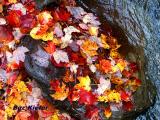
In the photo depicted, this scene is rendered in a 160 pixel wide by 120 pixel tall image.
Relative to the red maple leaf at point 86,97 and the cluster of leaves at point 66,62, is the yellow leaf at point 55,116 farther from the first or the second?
the red maple leaf at point 86,97

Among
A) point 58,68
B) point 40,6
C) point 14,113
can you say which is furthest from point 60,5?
point 14,113

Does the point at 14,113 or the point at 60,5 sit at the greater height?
the point at 60,5

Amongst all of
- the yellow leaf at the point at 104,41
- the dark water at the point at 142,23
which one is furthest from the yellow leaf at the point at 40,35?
the dark water at the point at 142,23

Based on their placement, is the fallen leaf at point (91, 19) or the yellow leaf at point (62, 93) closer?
the yellow leaf at point (62, 93)

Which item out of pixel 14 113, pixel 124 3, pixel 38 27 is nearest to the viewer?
pixel 38 27

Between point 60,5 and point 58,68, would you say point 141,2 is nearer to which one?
point 60,5

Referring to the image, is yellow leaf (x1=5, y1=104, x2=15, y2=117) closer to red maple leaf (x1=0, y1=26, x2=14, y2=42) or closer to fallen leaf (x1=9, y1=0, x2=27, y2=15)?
red maple leaf (x1=0, y1=26, x2=14, y2=42)
